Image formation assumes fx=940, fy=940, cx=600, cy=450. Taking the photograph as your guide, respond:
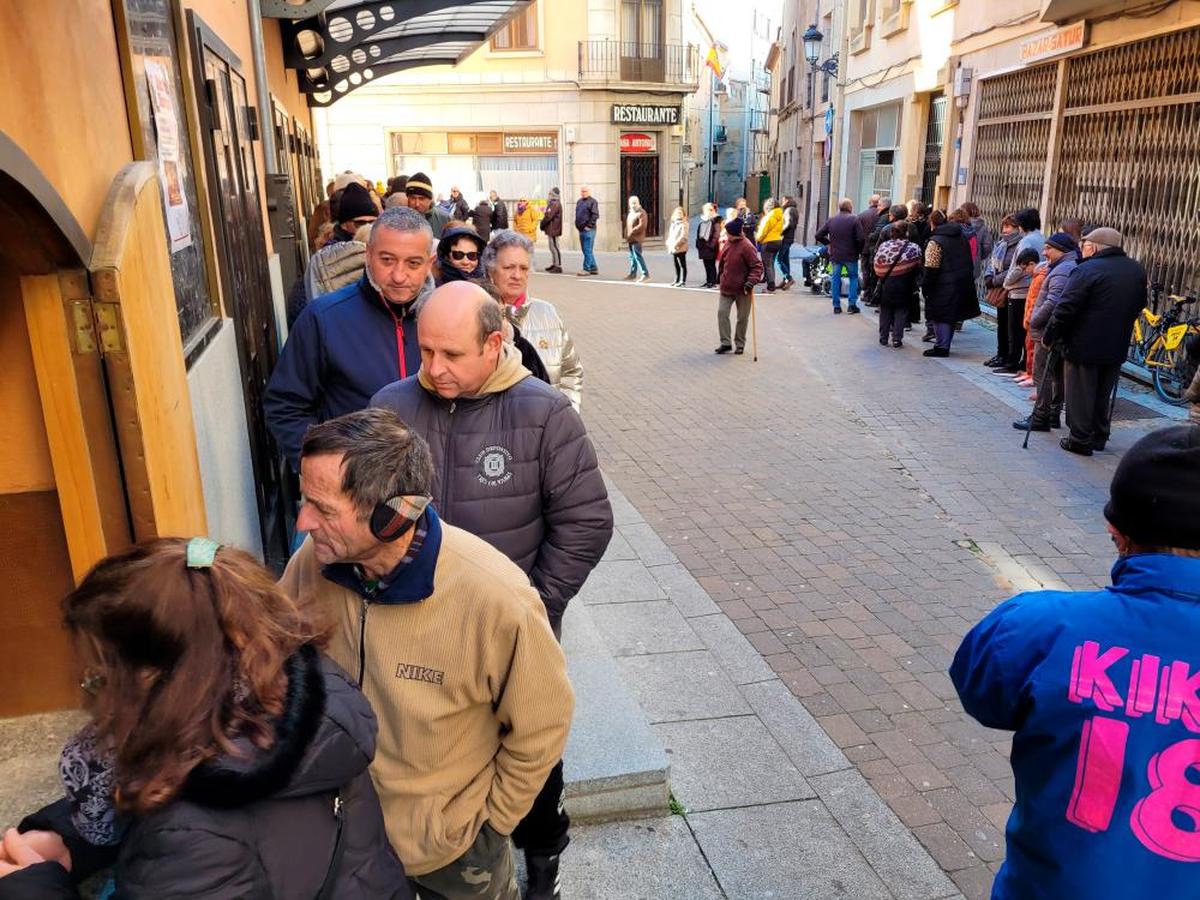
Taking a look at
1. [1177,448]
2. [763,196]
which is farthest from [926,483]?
[763,196]

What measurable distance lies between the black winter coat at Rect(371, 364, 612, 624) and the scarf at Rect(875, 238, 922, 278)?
10.5 meters

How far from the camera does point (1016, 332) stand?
11.0 meters

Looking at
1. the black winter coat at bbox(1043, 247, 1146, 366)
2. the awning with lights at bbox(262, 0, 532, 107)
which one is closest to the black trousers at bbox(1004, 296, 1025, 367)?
the black winter coat at bbox(1043, 247, 1146, 366)

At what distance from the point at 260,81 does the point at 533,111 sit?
22.0 meters

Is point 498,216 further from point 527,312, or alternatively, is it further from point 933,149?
point 527,312

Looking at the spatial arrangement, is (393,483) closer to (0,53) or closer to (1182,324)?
(0,53)

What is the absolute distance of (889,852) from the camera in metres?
3.32

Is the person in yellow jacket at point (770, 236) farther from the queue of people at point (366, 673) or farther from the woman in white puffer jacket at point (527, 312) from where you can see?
the queue of people at point (366, 673)

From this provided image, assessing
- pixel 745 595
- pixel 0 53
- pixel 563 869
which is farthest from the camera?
pixel 745 595

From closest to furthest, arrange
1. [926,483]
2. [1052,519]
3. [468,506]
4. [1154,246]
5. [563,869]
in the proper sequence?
[468,506] → [563,869] → [1052,519] → [926,483] → [1154,246]

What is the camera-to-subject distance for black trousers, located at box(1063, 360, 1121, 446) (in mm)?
8000

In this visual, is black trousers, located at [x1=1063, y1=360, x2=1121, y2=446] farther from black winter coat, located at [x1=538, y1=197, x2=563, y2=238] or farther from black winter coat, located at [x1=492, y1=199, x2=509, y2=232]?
black winter coat, located at [x1=492, y1=199, x2=509, y2=232]

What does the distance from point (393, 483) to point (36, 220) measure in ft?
3.44

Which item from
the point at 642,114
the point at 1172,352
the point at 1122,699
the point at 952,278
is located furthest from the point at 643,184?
the point at 1122,699
